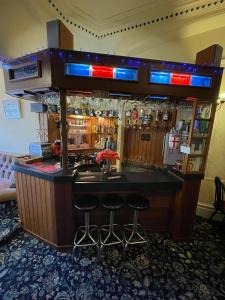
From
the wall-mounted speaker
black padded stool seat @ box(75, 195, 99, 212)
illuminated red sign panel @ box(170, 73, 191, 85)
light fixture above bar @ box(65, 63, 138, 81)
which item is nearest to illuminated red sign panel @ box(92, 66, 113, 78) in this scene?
light fixture above bar @ box(65, 63, 138, 81)

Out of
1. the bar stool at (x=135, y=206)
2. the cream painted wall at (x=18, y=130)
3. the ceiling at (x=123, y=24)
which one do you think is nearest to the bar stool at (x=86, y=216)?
the bar stool at (x=135, y=206)

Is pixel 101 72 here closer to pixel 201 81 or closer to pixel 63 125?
pixel 63 125

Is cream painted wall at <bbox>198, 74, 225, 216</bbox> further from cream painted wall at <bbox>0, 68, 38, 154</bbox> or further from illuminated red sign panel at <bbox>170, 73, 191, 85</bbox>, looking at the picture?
cream painted wall at <bbox>0, 68, 38, 154</bbox>

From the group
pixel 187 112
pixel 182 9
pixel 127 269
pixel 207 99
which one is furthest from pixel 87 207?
pixel 182 9

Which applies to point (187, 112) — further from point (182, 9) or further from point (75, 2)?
point (75, 2)

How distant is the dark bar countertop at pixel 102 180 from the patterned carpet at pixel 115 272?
1013 mm

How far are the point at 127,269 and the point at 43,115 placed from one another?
3.11 metres

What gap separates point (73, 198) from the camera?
7.41 ft

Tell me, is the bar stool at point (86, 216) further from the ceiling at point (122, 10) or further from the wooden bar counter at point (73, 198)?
the ceiling at point (122, 10)

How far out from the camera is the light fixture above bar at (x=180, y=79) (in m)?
2.07

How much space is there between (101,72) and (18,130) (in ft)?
10.5

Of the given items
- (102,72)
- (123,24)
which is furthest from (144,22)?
(102,72)

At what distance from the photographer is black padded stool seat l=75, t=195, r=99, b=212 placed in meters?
2.04

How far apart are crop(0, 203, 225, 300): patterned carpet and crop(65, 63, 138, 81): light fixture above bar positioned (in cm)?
260
